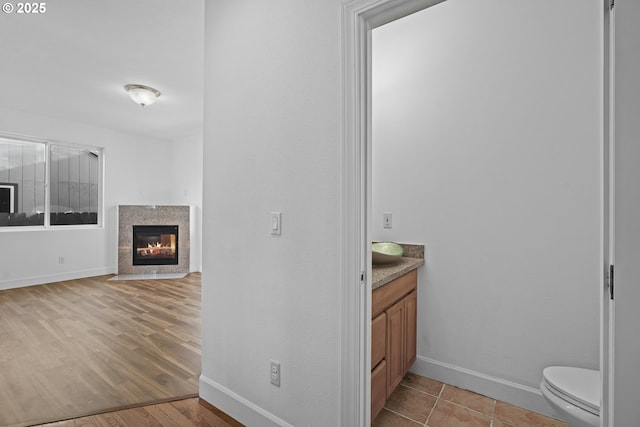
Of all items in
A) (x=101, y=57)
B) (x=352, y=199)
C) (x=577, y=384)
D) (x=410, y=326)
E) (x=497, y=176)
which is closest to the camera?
(x=352, y=199)

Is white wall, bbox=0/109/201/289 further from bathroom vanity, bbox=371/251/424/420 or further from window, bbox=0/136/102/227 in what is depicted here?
bathroom vanity, bbox=371/251/424/420

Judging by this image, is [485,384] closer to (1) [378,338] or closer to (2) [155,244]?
(1) [378,338]

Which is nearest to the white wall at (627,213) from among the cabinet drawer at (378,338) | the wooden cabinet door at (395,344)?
the cabinet drawer at (378,338)

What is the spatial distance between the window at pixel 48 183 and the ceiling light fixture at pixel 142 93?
2.50 metres

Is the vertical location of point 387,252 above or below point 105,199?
below

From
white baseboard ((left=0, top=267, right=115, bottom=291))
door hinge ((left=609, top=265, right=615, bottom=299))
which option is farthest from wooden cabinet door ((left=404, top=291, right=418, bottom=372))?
white baseboard ((left=0, top=267, right=115, bottom=291))

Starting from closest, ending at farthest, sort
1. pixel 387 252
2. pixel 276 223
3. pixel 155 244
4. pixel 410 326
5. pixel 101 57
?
pixel 276 223 → pixel 410 326 → pixel 387 252 → pixel 101 57 → pixel 155 244

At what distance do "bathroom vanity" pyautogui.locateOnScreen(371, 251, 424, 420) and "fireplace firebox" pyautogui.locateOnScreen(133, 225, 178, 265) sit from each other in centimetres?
511

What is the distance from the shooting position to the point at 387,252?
95.1 inches

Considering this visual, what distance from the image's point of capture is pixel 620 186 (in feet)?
2.57

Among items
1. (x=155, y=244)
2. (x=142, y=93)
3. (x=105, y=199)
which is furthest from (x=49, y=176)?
(x=142, y=93)

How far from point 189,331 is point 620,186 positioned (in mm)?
3412

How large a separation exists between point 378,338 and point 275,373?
0.57 meters

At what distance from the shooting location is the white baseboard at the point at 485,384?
76.4 inches
